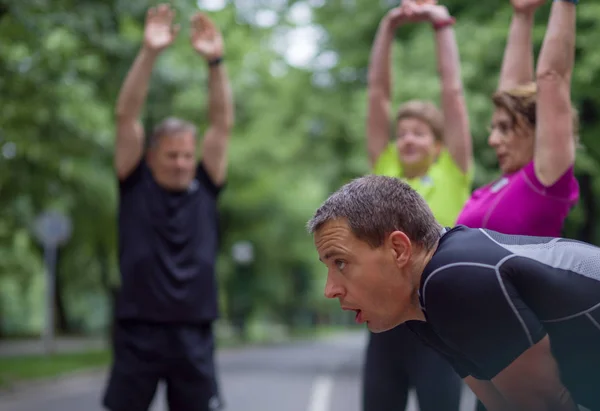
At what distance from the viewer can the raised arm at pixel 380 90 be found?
15.6 feet

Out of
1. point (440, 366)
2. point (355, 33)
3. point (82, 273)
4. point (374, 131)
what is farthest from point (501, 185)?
point (82, 273)

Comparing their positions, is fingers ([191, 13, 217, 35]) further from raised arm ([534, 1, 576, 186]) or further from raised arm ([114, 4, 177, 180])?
raised arm ([534, 1, 576, 186])

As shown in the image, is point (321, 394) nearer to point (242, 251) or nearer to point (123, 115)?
point (123, 115)

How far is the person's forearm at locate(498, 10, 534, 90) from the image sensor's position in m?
4.27

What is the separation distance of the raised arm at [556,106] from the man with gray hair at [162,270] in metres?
1.75

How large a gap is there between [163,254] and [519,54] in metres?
1.74

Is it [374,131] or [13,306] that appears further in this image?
[13,306]

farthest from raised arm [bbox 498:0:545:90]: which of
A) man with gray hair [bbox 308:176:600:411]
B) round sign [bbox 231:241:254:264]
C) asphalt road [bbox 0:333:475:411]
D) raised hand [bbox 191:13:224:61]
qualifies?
round sign [bbox 231:241:254:264]

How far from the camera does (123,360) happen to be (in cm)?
462

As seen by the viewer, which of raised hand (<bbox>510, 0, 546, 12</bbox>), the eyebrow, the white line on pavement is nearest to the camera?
the eyebrow

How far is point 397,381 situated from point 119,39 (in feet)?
36.5

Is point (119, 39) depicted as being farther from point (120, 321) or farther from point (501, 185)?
point (501, 185)

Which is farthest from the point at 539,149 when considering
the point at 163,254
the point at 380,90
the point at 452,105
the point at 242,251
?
the point at 242,251

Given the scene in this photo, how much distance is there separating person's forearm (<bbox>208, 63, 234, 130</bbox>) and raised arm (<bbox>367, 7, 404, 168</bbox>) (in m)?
0.71
